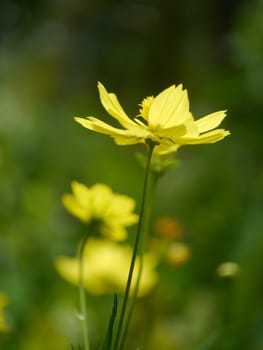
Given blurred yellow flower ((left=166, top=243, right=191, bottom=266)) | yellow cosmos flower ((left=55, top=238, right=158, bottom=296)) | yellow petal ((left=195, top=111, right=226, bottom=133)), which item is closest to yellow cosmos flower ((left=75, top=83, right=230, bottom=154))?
yellow petal ((left=195, top=111, right=226, bottom=133))

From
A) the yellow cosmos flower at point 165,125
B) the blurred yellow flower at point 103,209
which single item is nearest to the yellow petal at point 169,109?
the yellow cosmos flower at point 165,125

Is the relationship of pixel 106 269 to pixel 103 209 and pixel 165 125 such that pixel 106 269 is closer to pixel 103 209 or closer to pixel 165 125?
pixel 103 209

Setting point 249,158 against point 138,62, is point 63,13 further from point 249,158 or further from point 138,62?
point 249,158

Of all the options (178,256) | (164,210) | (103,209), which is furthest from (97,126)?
(164,210)

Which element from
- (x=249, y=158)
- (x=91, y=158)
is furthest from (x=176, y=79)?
(x=249, y=158)

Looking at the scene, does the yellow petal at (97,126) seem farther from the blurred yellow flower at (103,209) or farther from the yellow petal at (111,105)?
the blurred yellow flower at (103,209)
